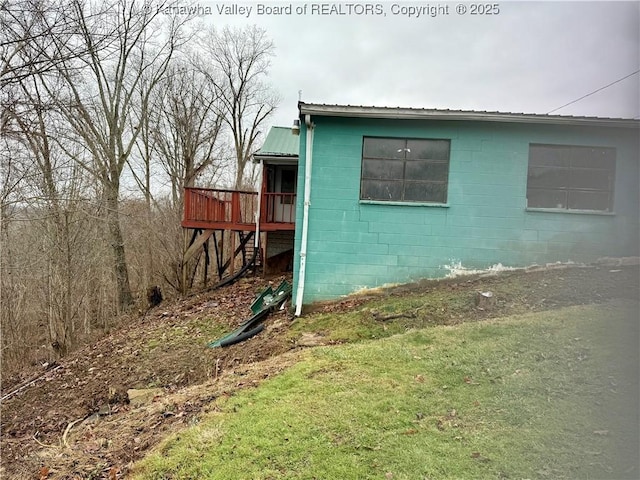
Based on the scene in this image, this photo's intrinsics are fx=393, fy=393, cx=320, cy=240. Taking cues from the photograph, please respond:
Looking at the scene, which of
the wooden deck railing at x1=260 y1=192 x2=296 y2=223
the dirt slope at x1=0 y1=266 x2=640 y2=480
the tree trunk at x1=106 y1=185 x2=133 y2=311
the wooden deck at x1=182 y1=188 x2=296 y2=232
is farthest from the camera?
the tree trunk at x1=106 y1=185 x2=133 y2=311

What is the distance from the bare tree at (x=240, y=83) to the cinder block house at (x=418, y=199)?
16138 mm

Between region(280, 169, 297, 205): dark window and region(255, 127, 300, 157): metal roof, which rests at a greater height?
region(255, 127, 300, 157): metal roof

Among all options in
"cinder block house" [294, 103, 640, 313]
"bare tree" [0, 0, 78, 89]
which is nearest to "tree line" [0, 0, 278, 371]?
"bare tree" [0, 0, 78, 89]

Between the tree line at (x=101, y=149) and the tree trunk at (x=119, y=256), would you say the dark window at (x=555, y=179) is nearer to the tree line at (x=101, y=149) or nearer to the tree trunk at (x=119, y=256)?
the tree line at (x=101, y=149)

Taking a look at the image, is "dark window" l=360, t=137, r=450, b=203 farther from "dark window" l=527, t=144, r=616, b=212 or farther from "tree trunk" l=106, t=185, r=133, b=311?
"tree trunk" l=106, t=185, r=133, b=311

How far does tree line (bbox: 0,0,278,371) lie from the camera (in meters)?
4.88

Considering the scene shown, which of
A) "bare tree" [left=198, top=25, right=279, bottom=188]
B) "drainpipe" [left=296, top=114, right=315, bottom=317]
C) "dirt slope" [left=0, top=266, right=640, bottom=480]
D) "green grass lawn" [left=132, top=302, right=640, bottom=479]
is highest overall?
"bare tree" [left=198, top=25, right=279, bottom=188]

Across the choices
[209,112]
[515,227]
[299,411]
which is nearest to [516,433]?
[299,411]

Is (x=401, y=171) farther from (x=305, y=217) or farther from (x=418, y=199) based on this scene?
(x=305, y=217)

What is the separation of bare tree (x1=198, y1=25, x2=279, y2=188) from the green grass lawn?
63.7ft

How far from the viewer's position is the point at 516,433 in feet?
9.75

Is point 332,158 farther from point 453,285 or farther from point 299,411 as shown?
point 299,411

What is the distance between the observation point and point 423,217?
23.4ft

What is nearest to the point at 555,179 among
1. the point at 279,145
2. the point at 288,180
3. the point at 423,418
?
the point at 423,418
